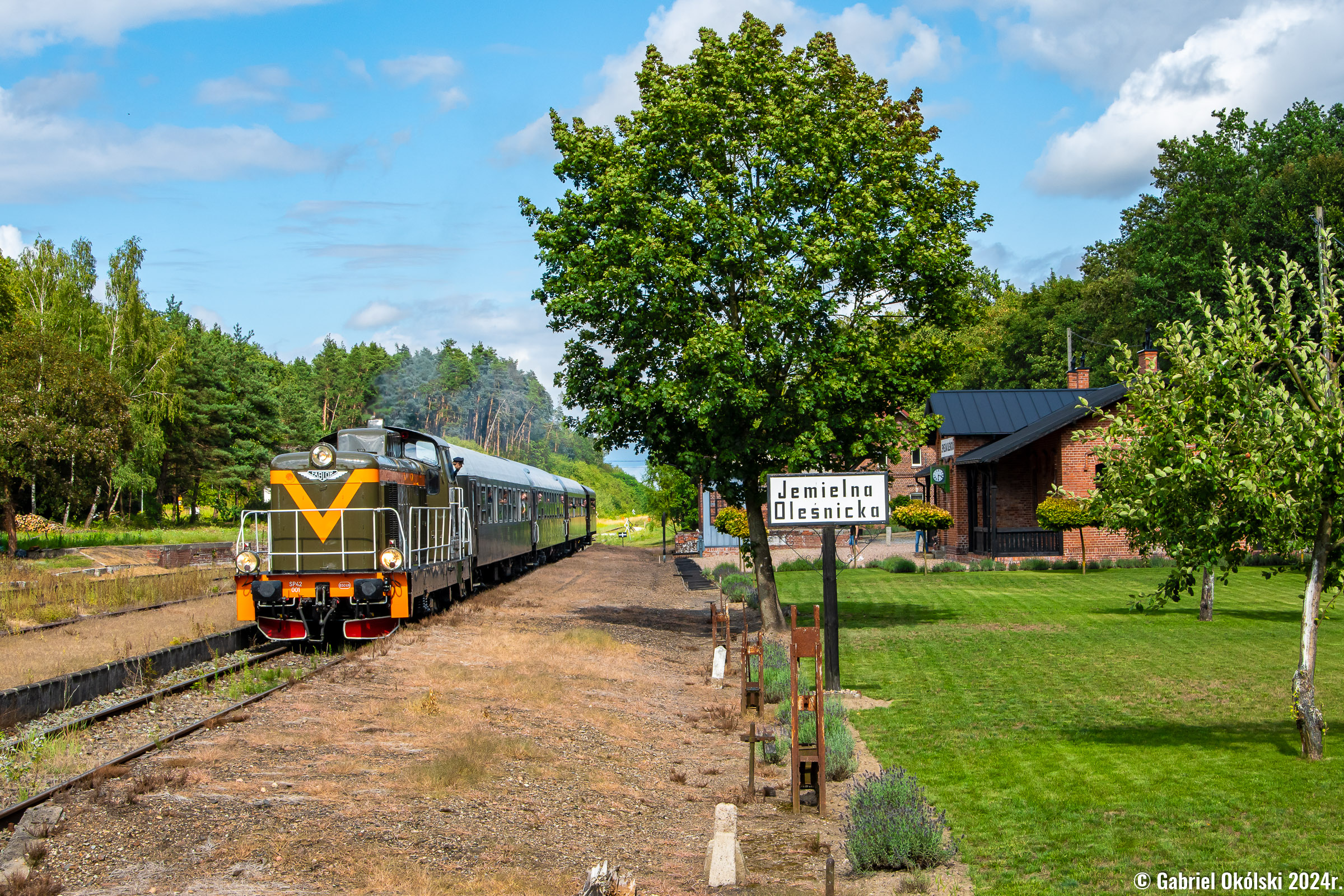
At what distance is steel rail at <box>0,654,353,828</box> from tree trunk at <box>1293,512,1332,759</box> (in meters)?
10.9

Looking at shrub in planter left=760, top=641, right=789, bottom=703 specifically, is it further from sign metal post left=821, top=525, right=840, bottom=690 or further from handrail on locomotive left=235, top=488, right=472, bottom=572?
handrail on locomotive left=235, top=488, right=472, bottom=572

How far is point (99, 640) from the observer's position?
1861cm

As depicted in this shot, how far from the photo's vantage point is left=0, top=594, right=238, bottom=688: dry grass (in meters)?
15.2

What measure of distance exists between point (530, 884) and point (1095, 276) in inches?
3118

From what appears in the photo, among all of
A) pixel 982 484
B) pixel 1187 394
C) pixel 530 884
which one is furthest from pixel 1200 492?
pixel 982 484

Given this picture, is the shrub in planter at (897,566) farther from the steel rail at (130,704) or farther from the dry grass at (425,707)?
the dry grass at (425,707)

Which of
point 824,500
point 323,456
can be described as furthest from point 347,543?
point 824,500

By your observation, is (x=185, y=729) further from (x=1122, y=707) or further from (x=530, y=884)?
(x=1122, y=707)

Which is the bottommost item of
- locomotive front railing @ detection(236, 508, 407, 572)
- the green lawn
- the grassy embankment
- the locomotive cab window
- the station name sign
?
the green lawn

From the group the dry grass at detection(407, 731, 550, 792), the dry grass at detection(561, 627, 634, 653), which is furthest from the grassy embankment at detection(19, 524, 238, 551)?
the dry grass at detection(407, 731, 550, 792)

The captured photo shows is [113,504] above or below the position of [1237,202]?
below

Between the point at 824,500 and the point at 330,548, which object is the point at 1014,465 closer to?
the point at 330,548

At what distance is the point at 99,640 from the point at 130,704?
23.5 feet

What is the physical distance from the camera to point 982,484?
44406 mm
